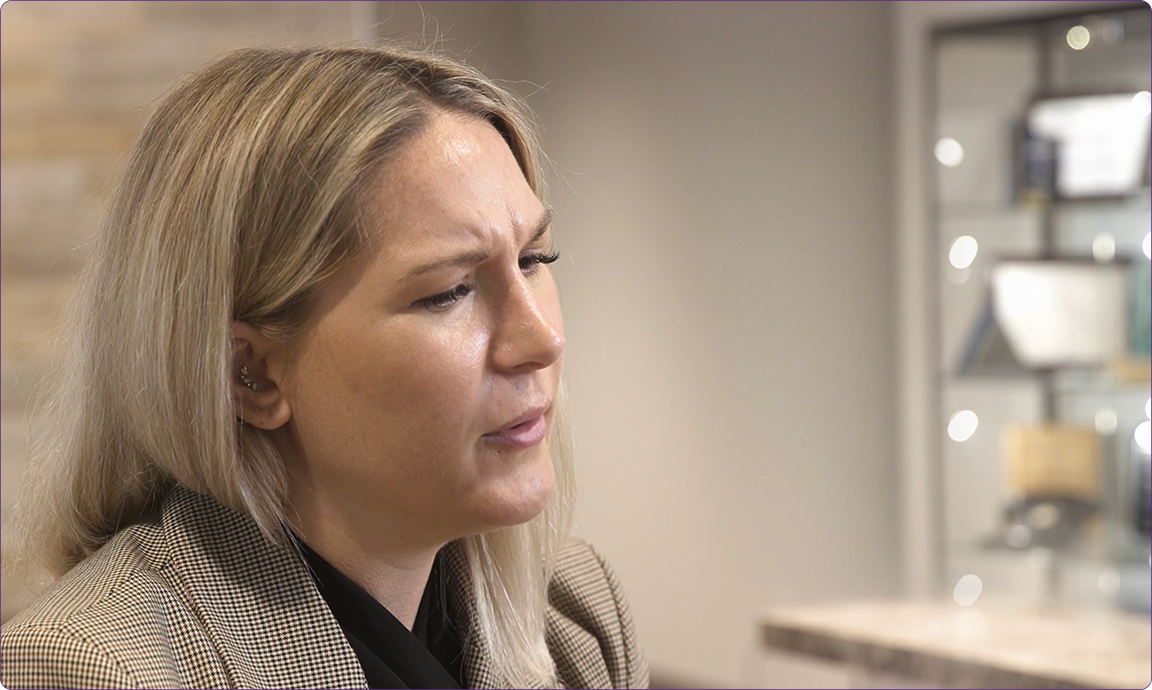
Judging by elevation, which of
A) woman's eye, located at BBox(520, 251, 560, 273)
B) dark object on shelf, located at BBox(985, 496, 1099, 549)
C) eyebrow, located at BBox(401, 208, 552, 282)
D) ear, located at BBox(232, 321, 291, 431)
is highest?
eyebrow, located at BBox(401, 208, 552, 282)

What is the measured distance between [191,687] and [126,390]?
0.78 ft

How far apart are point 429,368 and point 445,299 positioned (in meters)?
0.06

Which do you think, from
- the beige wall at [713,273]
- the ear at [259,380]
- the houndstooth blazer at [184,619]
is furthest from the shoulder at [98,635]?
the beige wall at [713,273]

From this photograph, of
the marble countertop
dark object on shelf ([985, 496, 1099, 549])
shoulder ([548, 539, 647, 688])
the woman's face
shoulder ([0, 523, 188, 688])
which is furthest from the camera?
dark object on shelf ([985, 496, 1099, 549])

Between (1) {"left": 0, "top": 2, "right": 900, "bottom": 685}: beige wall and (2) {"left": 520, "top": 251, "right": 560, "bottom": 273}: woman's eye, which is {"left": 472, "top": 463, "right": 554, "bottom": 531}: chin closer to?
(2) {"left": 520, "top": 251, "right": 560, "bottom": 273}: woman's eye

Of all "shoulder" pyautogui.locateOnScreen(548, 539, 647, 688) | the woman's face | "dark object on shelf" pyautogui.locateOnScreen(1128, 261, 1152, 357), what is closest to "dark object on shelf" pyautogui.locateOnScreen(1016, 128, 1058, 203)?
"dark object on shelf" pyautogui.locateOnScreen(1128, 261, 1152, 357)

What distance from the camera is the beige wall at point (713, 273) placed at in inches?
61.4

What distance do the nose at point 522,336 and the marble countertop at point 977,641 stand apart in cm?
93

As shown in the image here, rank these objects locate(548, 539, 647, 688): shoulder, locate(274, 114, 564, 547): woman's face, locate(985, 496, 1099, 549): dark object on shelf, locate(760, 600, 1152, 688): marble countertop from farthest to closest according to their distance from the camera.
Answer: locate(985, 496, 1099, 549): dark object on shelf → locate(760, 600, 1152, 688): marble countertop → locate(548, 539, 647, 688): shoulder → locate(274, 114, 564, 547): woman's face

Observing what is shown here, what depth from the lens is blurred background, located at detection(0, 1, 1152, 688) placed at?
1562 mm

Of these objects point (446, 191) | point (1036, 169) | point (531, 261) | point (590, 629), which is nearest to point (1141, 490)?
point (1036, 169)

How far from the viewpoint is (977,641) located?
5.17 ft

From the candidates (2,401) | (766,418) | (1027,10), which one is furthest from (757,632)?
(2,401)

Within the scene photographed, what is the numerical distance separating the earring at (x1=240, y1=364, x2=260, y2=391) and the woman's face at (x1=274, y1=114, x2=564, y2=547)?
0.07 ft
